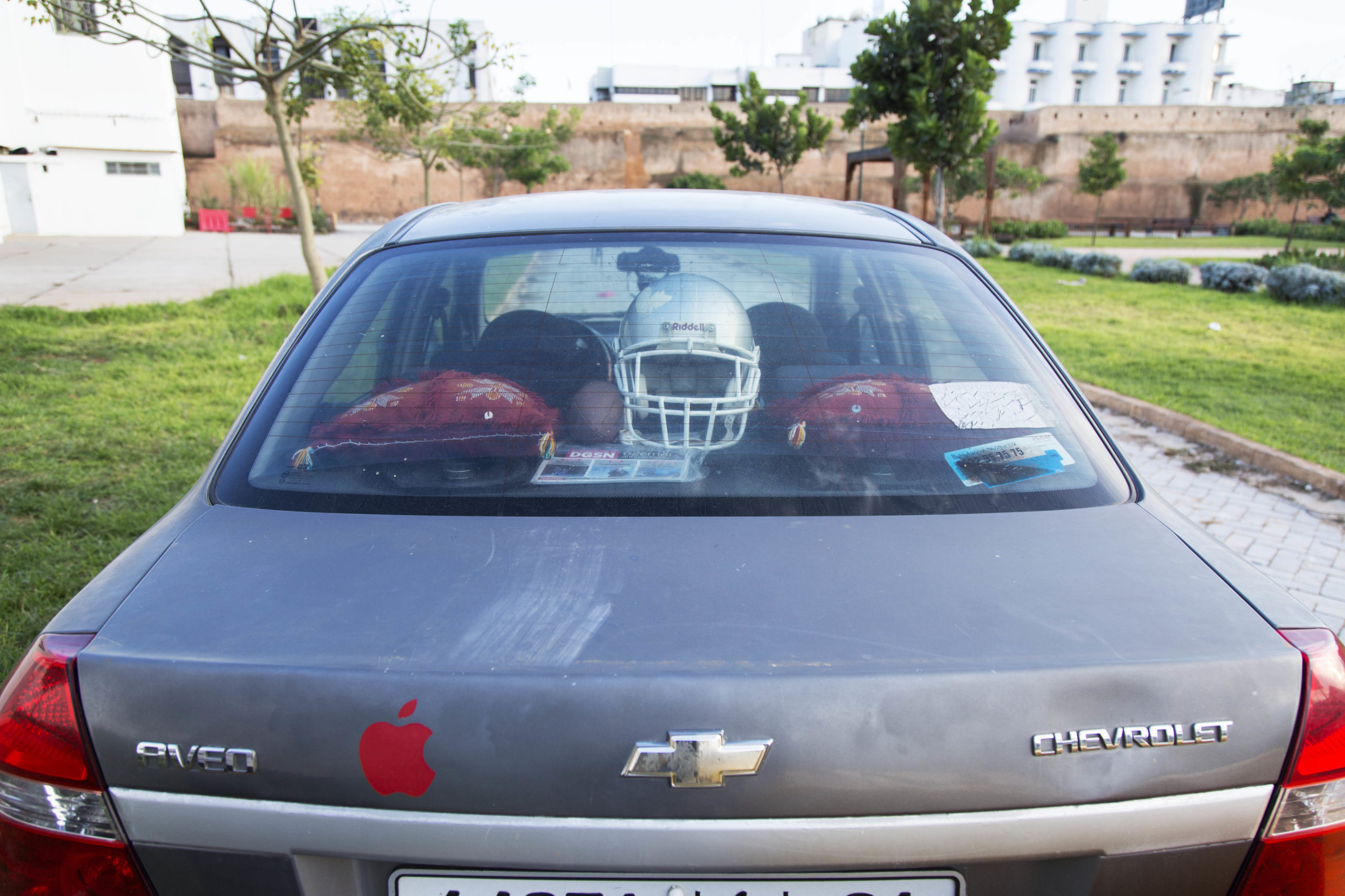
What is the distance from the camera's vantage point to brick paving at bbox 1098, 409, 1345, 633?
12.1ft

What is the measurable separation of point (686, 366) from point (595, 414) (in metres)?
0.30

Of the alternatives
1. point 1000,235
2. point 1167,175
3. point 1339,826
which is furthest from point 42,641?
point 1167,175

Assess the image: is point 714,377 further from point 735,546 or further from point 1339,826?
point 1339,826

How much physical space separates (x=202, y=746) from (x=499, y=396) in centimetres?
79

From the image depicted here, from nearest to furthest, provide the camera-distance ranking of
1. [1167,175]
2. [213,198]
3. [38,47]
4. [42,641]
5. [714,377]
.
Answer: [42,641] → [714,377] → [38,47] → [213,198] → [1167,175]

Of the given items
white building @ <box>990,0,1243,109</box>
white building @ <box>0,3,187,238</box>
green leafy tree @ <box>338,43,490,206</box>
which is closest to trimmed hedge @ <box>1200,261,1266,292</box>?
green leafy tree @ <box>338,43,490,206</box>

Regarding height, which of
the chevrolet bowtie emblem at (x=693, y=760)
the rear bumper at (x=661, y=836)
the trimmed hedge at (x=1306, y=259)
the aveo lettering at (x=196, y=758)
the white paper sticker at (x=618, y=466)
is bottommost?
the trimmed hedge at (x=1306, y=259)

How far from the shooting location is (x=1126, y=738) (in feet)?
3.30

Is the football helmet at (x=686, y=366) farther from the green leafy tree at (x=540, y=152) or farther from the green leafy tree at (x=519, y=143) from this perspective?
the green leafy tree at (x=540, y=152)

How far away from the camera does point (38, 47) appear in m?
22.5

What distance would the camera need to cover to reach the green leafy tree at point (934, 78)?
647 inches

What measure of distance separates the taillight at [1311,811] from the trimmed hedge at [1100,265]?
51.8 ft

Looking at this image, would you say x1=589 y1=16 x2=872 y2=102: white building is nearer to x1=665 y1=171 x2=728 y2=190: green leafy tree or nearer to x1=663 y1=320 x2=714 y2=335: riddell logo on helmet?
x1=665 y1=171 x2=728 y2=190: green leafy tree

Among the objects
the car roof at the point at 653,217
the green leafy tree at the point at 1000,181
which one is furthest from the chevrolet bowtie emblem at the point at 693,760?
the green leafy tree at the point at 1000,181
